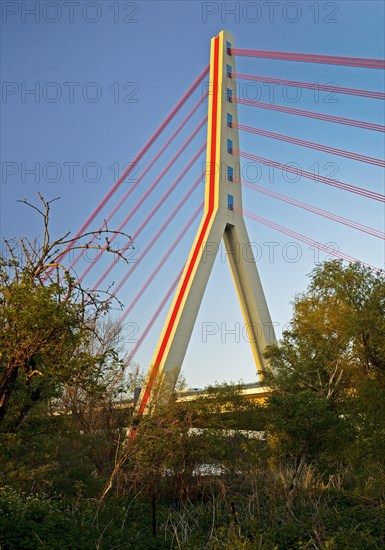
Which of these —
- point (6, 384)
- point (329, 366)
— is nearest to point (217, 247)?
point (329, 366)

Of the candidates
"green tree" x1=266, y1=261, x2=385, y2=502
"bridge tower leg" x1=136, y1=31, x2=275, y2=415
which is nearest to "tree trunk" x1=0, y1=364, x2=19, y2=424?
"green tree" x1=266, y1=261, x2=385, y2=502

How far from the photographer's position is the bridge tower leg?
23.5 meters

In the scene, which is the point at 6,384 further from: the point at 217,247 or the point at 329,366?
the point at 217,247

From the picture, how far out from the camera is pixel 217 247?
2433 centimetres

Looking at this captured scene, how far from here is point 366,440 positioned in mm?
15523

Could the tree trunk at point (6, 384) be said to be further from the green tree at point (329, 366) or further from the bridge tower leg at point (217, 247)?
the bridge tower leg at point (217, 247)

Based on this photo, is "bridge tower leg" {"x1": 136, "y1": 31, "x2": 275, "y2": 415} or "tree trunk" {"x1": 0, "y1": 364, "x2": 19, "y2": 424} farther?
"bridge tower leg" {"x1": 136, "y1": 31, "x2": 275, "y2": 415}

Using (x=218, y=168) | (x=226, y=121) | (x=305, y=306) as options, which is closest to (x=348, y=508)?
(x=305, y=306)

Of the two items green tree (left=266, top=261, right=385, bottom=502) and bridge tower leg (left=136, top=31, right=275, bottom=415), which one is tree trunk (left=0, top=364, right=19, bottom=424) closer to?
green tree (left=266, top=261, right=385, bottom=502)

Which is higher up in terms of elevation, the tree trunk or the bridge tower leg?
the bridge tower leg

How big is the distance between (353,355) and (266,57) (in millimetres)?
14254

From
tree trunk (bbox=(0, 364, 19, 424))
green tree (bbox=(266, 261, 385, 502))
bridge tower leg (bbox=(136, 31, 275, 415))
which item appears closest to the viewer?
tree trunk (bbox=(0, 364, 19, 424))

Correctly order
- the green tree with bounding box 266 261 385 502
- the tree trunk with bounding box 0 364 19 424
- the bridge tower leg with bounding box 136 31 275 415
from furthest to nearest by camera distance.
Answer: the bridge tower leg with bounding box 136 31 275 415, the green tree with bounding box 266 261 385 502, the tree trunk with bounding box 0 364 19 424

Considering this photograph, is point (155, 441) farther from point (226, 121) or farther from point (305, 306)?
point (226, 121)
